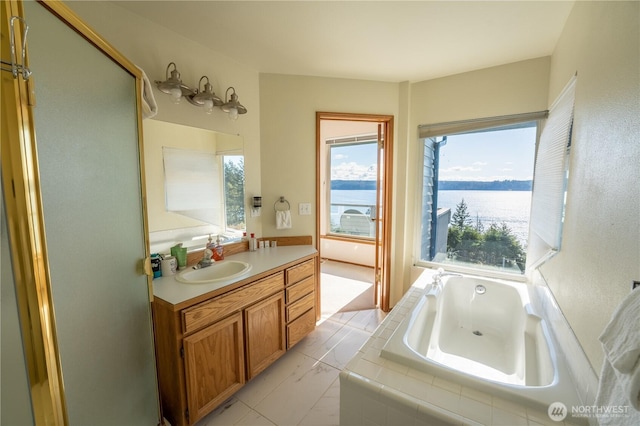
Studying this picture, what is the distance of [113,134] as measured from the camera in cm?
107

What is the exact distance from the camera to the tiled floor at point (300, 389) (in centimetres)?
155

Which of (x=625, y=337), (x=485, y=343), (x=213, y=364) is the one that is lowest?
(x=485, y=343)

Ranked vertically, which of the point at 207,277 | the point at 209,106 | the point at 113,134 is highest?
the point at 209,106

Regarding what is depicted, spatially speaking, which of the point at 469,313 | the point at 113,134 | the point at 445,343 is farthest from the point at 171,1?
the point at 469,313

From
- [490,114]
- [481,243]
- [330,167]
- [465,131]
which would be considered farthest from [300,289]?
[330,167]

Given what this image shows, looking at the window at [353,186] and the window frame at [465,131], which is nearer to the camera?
the window frame at [465,131]

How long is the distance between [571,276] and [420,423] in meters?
1.04

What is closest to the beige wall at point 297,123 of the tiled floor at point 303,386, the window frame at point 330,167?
the tiled floor at point 303,386

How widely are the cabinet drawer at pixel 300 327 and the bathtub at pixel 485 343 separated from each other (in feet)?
3.08

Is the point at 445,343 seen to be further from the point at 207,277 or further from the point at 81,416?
the point at 81,416

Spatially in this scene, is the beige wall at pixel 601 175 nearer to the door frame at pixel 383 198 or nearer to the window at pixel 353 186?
the door frame at pixel 383 198

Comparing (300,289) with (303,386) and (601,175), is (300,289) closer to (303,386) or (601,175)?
(303,386)

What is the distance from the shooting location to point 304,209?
254 centimetres

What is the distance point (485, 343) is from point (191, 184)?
2600mm
